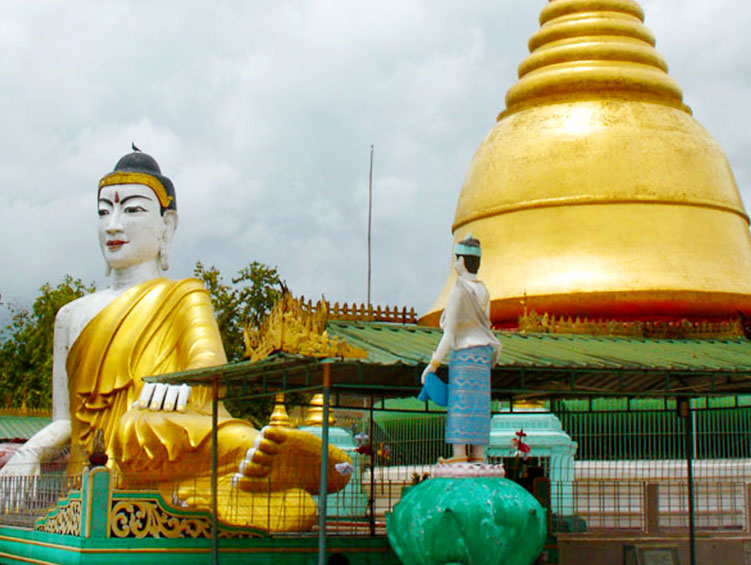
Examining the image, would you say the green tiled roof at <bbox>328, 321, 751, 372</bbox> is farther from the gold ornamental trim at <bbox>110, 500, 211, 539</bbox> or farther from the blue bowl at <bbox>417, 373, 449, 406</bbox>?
the gold ornamental trim at <bbox>110, 500, 211, 539</bbox>

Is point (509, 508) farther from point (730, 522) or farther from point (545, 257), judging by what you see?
point (545, 257)

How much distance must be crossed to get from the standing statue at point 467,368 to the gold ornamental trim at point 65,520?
172 inches

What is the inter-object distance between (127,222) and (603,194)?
33.7ft

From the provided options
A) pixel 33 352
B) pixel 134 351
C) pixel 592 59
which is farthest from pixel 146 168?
pixel 33 352

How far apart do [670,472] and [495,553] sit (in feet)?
32.9

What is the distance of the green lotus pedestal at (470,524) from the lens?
33.8 feet

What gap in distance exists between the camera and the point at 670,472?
19.6m

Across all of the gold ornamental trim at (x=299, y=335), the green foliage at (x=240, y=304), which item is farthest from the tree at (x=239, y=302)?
the gold ornamental trim at (x=299, y=335)

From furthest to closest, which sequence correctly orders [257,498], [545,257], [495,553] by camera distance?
1. [545,257]
2. [257,498]
3. [495,553]

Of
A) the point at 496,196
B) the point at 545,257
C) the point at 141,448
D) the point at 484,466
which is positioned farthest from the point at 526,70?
the point at 484,466

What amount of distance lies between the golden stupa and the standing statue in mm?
11239

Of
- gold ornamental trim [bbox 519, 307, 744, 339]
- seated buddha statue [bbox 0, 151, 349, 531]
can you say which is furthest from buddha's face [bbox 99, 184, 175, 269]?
gold ornamental trim [bbox 519, 307, 744, 339]

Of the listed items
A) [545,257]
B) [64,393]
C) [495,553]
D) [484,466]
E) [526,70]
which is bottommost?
[495,553]

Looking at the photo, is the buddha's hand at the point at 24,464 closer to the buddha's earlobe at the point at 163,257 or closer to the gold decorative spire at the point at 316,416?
the buddha's earlobe at the point at 163,257
